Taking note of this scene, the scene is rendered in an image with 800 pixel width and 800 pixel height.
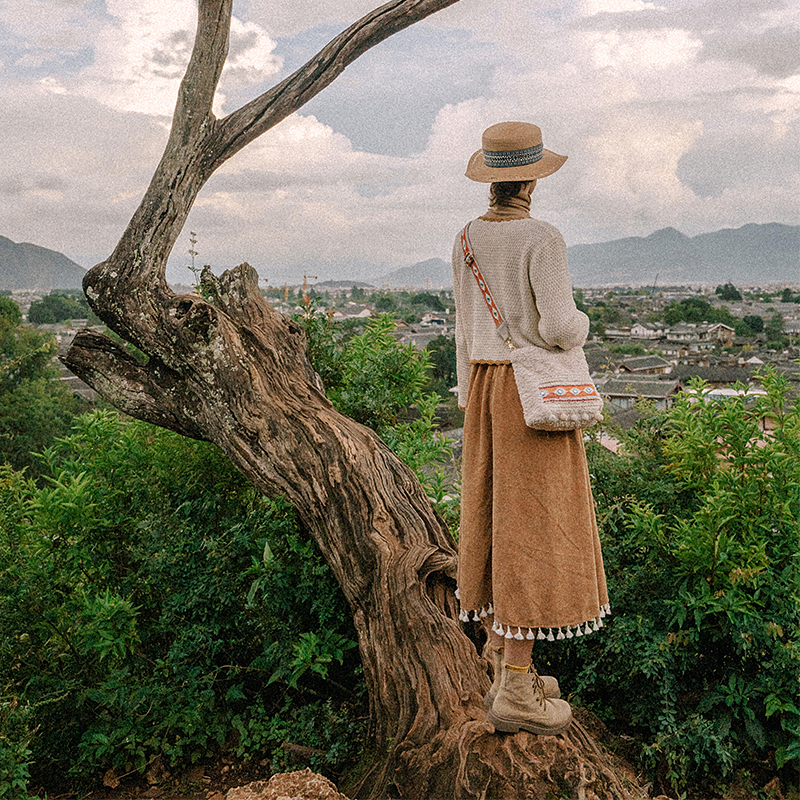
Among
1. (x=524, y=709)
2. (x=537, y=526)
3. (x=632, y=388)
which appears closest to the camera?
(x=537, y=526)

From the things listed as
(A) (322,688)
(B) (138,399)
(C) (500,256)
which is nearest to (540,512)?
(C) (500,256)

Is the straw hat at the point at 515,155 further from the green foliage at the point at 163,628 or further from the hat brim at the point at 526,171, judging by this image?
the green foliage at the point at 163,628

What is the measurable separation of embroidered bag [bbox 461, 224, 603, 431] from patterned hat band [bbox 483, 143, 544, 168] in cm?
68

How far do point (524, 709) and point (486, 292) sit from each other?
5.39 feet

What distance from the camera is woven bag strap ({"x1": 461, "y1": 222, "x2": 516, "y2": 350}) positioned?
2.67 meters

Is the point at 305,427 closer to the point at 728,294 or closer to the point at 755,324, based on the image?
the point at 755,324

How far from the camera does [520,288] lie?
2.60m

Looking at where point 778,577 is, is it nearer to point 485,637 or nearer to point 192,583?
point 485,637

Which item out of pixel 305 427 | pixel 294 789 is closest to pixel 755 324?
pixel 305 427

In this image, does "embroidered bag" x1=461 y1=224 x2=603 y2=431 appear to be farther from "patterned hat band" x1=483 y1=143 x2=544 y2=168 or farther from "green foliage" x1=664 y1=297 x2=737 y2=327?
"green foliage" x1=664 y1=297 x2=737 y2=327

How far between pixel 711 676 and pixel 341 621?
171cm

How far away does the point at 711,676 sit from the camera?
3.07 meters

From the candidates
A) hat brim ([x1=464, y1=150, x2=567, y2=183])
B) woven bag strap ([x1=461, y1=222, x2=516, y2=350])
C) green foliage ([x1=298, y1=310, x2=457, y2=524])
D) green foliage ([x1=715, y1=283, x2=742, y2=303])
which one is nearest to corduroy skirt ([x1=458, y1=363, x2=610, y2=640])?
woven bag strap ([x1=461, y1=222, x2=516, y2=350])

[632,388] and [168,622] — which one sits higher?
[632,388]
